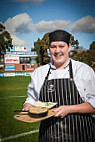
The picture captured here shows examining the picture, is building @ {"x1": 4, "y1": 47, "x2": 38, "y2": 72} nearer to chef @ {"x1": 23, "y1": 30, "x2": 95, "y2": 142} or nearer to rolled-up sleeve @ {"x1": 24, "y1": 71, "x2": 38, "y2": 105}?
rolled-up sleeve @ {"x1": 24, "y1": 71, "x2": 38, "y2": 105}

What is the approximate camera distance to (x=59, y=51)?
146 cm

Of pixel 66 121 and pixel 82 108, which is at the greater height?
pixel 82 108

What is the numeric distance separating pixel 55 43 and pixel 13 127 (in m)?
3.09

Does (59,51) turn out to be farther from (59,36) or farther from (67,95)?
(67,95)

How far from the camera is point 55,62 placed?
155 centimetres

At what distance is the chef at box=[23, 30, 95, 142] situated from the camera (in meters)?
1.47

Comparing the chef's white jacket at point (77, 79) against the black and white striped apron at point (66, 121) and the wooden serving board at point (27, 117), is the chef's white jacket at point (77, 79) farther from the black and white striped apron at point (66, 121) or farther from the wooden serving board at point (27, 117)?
the wooden serving board at point (27, 117)

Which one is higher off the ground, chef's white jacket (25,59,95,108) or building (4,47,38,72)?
building (4,47,38,72)

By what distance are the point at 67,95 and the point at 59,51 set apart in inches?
15.2

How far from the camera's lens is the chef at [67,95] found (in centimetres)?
147

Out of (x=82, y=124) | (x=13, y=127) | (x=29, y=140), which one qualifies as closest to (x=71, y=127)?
(x=82, y=124)

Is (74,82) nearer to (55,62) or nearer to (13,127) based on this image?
(55,62)

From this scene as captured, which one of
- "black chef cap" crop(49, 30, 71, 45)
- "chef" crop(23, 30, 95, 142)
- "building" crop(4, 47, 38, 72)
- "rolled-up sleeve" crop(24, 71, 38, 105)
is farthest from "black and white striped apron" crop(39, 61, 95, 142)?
"building" crop(4, 47, 38, 72)

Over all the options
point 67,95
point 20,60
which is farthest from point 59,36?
point 20,60
